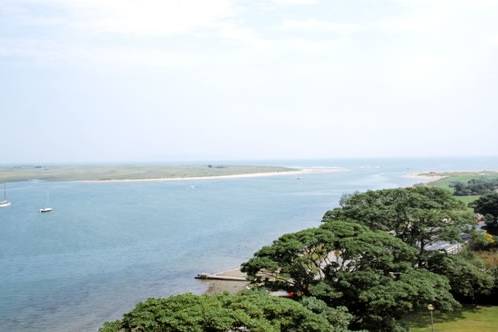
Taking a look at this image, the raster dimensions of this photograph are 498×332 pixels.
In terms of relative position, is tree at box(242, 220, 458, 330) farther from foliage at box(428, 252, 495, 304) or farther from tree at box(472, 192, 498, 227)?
tree at box(472, 192, 498, 227)

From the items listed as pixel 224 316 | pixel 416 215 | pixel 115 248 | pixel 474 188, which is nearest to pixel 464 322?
pixel 416 215

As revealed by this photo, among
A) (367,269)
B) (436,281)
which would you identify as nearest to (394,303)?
(367,269)

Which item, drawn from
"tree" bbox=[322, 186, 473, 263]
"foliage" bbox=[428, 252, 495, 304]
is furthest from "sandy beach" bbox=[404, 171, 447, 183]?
"foliage" bbox=[428, 252, 495, 304]

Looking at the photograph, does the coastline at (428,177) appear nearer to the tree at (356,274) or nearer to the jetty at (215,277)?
the jetty at (215,277)

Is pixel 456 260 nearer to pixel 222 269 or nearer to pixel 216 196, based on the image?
pixel 222 269

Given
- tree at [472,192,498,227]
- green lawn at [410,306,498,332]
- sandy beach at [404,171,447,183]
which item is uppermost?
tree at [472,192,498,227]

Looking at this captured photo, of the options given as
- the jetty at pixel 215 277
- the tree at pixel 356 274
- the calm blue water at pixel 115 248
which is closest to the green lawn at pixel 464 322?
the tree at pixel 356 274
